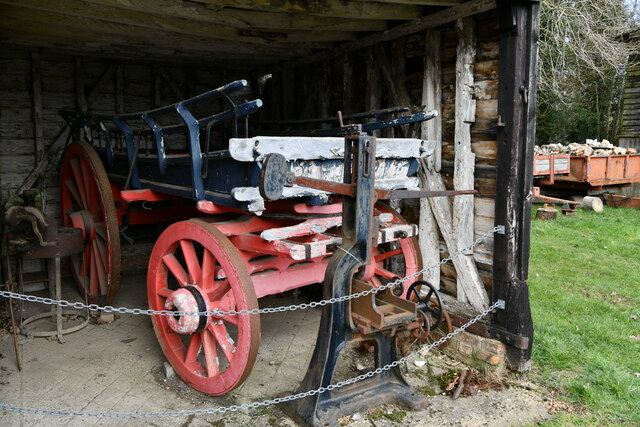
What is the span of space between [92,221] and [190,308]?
1984 mm

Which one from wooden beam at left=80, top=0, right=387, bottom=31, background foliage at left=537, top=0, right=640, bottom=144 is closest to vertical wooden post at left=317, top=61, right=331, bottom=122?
wooden beam at left=80, top=0, right=387, bottom=31

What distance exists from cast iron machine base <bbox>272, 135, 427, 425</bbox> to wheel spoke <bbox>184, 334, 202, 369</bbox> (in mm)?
767

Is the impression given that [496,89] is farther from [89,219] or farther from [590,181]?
[590,181]

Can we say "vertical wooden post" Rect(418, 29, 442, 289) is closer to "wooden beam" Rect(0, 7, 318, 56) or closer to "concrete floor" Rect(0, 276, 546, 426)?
"concrete floor" Rect(0, 276, 546, 426)

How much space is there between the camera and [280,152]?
3.16m

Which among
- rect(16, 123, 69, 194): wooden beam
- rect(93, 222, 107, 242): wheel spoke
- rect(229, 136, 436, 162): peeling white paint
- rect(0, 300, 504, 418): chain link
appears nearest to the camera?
rect(0, 300, 504, 418): chain link

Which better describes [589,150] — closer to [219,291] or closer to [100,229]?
[100,229]

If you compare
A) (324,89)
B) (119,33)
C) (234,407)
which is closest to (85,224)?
(119,33)

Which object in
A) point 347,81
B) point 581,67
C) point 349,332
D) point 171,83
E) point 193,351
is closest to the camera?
point 349,332

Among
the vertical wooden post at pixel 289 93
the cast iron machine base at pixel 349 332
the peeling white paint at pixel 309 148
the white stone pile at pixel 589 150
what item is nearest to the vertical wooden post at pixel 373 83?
the peeling white paint at pixel 309 148

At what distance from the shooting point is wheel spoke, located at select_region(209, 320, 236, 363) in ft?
10.9

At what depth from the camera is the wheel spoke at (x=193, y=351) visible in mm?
3576

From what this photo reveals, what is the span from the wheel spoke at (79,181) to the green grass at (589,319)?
14.3 feet

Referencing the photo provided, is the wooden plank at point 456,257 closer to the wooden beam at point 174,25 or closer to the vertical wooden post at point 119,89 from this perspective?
the wooden beam at point 174,25
